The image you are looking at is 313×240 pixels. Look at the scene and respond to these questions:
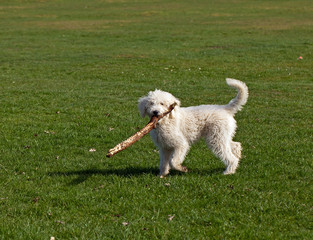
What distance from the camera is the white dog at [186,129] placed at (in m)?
7.48

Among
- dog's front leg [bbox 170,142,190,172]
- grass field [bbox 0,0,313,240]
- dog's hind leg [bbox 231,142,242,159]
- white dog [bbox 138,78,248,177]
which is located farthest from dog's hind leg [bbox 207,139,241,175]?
dog's front leg [bbox 170,142,190,172]

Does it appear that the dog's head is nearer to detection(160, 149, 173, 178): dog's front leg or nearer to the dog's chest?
the dog's chest

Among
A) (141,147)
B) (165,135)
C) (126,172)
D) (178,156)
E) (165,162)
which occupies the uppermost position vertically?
(165,135)

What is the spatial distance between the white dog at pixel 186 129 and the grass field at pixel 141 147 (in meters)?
0.32

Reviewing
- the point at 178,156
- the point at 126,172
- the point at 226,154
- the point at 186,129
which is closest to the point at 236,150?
the point at 226,154

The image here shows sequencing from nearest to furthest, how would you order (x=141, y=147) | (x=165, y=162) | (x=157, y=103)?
(x=157, y=103)
(x=165, y=162)
(x=141, y=147)

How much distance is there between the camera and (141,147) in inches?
371

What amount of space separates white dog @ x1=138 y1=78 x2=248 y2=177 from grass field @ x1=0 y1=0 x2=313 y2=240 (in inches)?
12.6

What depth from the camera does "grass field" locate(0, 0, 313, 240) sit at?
587 centimetres

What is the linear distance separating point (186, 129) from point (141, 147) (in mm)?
1937

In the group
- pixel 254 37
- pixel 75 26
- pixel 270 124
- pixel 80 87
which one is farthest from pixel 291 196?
pixel 75 26

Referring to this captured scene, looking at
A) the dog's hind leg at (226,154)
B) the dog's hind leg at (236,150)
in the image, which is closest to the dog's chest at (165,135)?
the dog's hind leg at (226,154)

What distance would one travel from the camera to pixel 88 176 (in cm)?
758

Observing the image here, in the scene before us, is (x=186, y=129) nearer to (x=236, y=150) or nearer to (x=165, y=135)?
(x=165, y=135)
